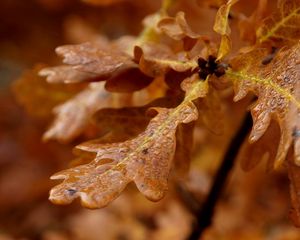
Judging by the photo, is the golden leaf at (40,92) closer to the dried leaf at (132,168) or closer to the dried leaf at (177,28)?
the dried leaf at (177,28)

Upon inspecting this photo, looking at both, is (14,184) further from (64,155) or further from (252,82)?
(252,82)

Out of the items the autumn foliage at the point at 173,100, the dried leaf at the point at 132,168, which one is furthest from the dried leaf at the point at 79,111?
the dried leaf at the point at 132,168

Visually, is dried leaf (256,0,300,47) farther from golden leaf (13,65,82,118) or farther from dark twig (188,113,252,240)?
golden leaf (13,65,82,118)

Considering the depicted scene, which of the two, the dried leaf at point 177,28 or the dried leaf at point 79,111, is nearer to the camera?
the dried leaf at point 177,28

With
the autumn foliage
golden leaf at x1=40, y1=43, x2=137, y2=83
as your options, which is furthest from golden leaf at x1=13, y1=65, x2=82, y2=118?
golden leaf at x1=40, y1=43, x2=137, y2=83

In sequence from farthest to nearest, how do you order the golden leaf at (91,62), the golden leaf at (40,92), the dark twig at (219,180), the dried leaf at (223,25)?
the golden leaf at (40,92), the dark twig at (219,180), the golden leaf at (91,62), the dried leaf at (223,25)

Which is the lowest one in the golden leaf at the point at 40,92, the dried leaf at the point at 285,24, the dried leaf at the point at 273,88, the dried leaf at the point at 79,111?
the golden leaf at the point at 40,92
